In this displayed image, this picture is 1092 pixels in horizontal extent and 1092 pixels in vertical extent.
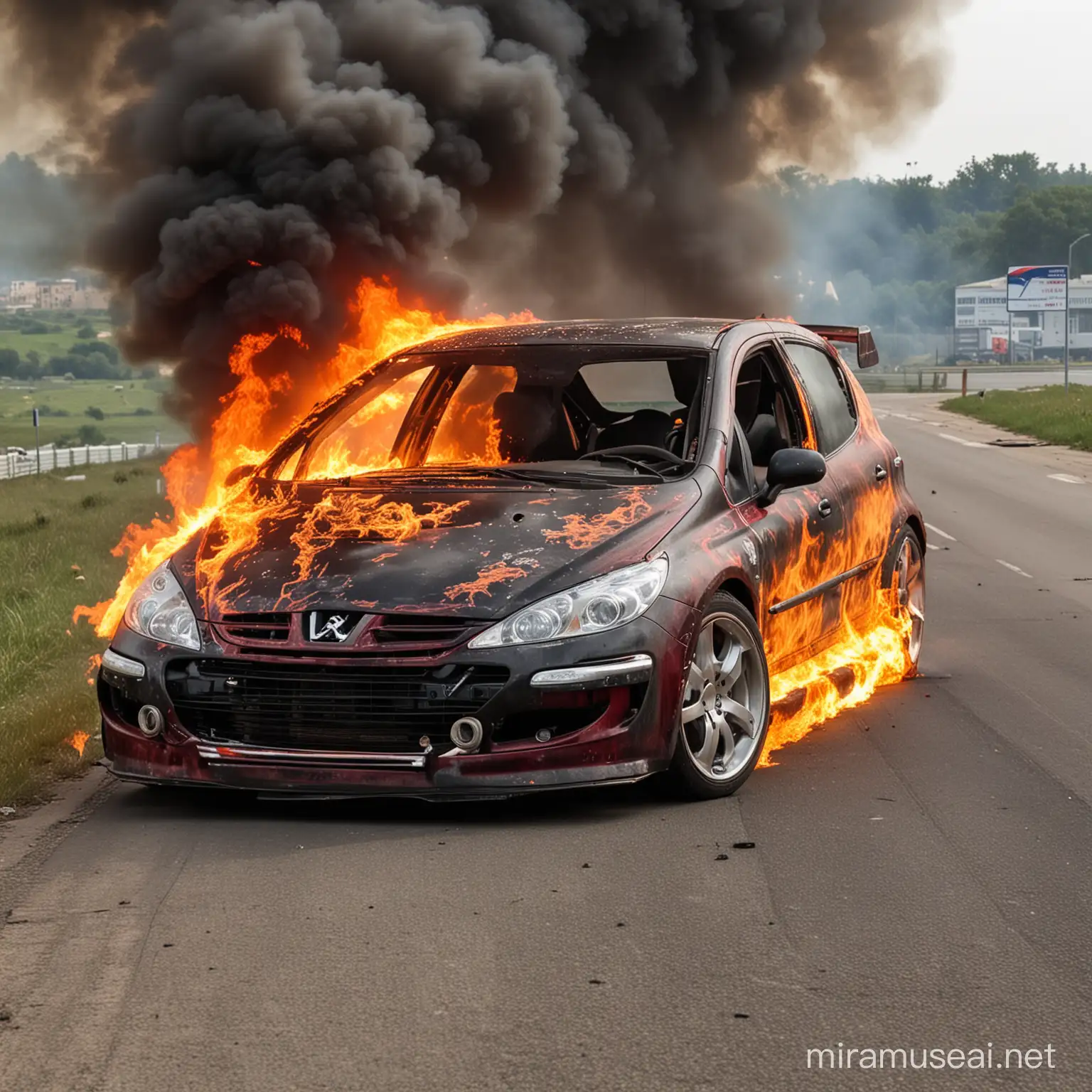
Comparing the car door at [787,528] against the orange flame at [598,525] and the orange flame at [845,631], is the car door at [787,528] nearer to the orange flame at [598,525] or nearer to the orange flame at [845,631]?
the orange flame at [845,631]

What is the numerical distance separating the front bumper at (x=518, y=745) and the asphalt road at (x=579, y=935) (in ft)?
0.54

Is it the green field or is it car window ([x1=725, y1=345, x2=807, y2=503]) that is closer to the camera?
car window ([x1=725, y1=345, x2=807, y2=503])

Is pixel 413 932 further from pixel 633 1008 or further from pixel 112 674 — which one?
pixel 112 674

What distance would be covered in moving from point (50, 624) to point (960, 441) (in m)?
24.5

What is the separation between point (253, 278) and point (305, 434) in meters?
12.8

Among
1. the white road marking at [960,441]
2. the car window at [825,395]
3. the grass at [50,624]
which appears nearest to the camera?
the grass at [50,624]

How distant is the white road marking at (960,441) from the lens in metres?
31.6

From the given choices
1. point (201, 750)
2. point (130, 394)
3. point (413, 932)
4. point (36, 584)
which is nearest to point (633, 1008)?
point (413, 932)

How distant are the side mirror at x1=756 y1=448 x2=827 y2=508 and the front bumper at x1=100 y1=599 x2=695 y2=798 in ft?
3.30

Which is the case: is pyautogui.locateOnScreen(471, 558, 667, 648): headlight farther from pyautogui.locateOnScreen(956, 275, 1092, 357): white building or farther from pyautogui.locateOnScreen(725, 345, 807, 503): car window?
pyautogui.locateOnScreen(956, 275, 1092, 357): white building

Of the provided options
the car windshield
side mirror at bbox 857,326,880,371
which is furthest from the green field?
the car windshield

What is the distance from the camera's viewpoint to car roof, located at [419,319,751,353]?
22.9 feet

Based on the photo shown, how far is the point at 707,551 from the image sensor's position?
5.94 m

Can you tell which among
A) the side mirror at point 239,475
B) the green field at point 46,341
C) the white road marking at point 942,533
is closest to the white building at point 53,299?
the green field at point 46,341
